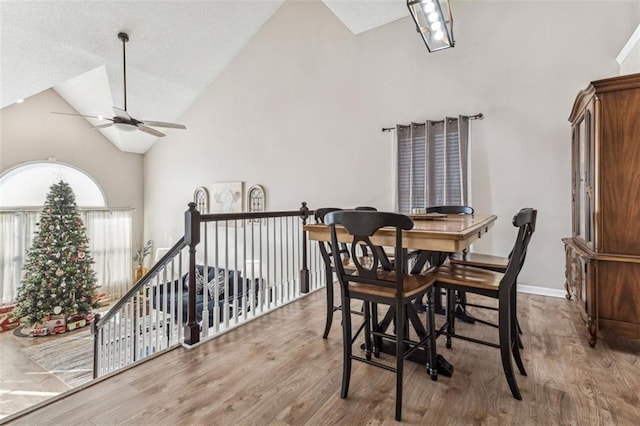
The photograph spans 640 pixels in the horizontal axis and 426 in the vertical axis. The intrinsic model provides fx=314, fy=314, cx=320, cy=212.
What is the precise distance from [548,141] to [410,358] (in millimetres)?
2977

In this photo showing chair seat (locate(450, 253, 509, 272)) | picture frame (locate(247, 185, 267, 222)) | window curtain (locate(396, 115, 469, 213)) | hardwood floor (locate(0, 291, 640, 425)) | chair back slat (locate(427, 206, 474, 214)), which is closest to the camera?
hardwood floor (locate(0, 291, 640, 425))

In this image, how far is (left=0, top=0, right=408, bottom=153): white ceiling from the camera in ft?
14.0


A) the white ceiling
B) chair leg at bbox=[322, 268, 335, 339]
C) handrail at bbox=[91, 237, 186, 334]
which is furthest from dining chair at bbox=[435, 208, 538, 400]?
the white ceiling

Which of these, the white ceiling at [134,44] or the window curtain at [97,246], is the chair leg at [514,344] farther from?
the window curtain at [97,246]

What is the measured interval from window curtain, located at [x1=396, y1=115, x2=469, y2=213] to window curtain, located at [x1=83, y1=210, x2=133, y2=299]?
680cm

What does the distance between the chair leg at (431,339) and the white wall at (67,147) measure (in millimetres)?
7772

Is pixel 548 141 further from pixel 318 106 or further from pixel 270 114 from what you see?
pixel 270 114

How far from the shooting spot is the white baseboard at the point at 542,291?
347 centimetres

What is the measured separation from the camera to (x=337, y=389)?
5.82ft

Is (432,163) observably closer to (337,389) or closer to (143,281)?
(337,389)

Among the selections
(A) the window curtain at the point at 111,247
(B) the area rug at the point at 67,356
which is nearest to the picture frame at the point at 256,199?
(B) the area rug at the point at 67,356

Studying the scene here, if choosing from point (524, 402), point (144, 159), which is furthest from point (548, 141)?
point (144, 159)

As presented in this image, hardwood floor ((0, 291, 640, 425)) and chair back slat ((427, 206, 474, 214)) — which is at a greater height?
chair back slat ((427, 206, 474, 214))

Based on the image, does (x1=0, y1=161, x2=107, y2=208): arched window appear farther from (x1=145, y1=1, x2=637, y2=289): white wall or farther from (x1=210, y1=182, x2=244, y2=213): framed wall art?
(x1=210, y1=182, x2=244, y2=213): framed wall art
